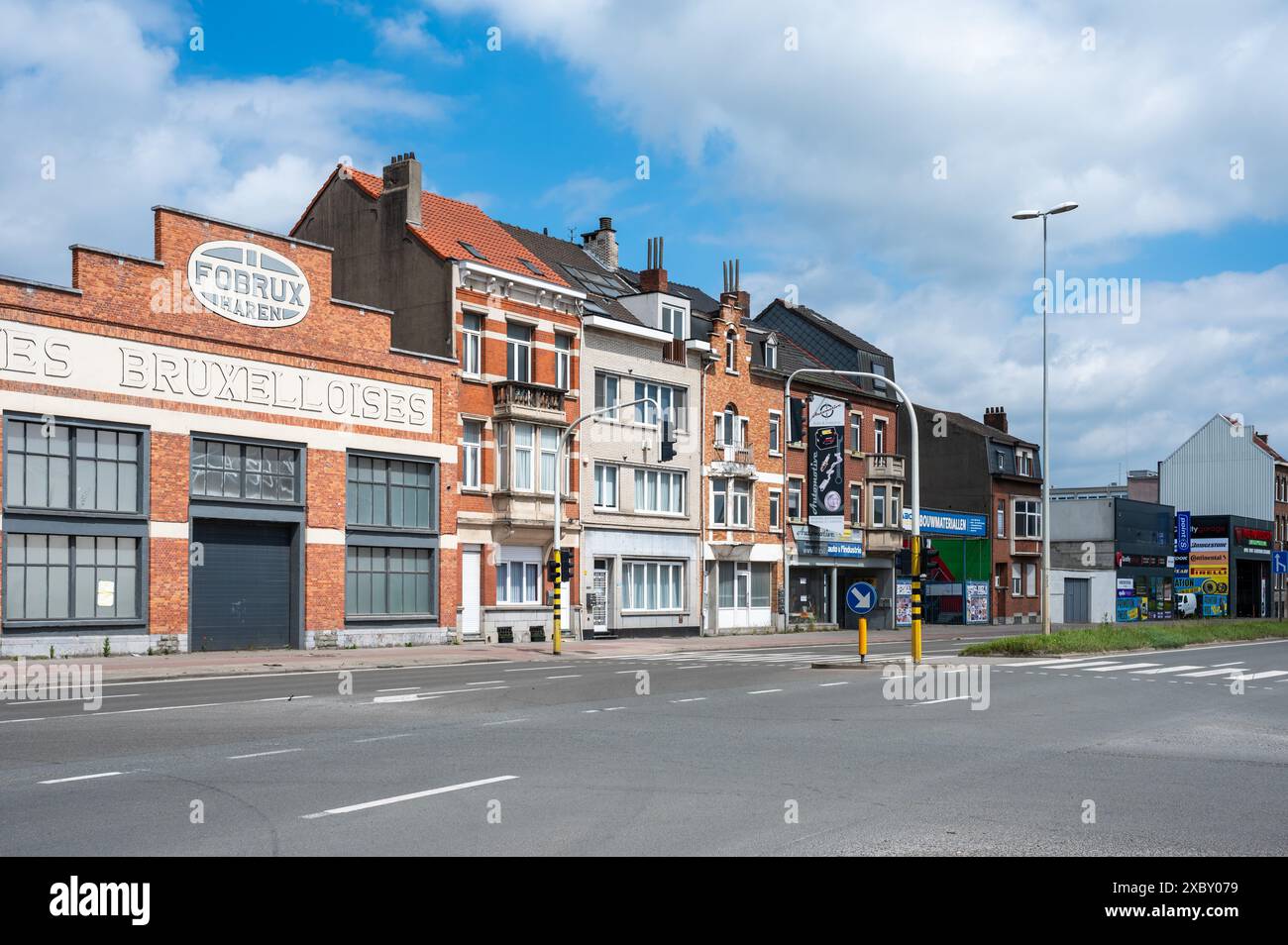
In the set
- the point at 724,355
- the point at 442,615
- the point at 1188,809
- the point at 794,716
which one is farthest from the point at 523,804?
the point at 724,355

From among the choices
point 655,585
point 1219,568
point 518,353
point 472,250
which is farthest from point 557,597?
point 1219,568

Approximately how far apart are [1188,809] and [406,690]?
13.8 m

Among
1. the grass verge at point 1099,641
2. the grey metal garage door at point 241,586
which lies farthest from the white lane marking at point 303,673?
the grass verge at point 1099,641

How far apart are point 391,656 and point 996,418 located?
160ft

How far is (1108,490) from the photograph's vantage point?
343 ft

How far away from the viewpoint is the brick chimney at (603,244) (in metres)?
53.0

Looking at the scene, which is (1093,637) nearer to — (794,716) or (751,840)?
(794,716)

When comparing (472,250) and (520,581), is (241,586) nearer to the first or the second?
(520,581)

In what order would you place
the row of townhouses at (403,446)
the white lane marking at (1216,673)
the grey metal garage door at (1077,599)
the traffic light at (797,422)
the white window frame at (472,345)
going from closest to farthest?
the white lane marking at (1216,673) < the row of townhouses at (403,446) < the white window frame at (472,345) < the traffic light at (797,422) < the grey metal garage door at (1077,599)

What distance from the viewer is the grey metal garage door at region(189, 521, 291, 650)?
31.7 m

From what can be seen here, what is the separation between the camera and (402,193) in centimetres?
3978

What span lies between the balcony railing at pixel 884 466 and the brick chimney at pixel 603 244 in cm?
1433

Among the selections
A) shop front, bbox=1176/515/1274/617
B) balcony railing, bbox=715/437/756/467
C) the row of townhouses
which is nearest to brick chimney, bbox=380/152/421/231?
the row of townhouses

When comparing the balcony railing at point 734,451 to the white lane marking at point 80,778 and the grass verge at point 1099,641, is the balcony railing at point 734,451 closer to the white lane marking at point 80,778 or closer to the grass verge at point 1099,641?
the grass verge at point 1099,641
